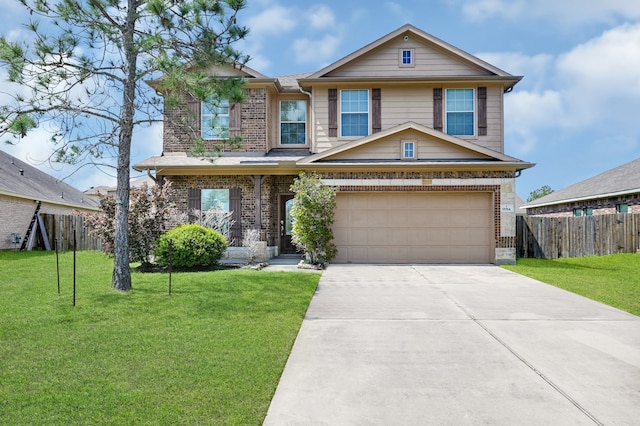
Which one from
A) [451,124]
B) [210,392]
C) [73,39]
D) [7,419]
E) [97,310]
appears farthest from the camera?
[451,124]

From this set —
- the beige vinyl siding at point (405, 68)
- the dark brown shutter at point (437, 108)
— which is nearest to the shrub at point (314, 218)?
the dark brown shutter at point (437, 108)

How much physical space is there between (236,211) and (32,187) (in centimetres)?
1226

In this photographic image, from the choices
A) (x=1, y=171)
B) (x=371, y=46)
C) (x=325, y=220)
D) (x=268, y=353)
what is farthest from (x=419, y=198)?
(x=1, y=171)

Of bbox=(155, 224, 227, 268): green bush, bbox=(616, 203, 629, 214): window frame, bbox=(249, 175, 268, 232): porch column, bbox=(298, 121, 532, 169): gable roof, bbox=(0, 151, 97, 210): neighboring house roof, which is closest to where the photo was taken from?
bbox=(155, 224, 227, 268): green bush

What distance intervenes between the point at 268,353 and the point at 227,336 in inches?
32.7

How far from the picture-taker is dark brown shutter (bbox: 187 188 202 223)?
569 inches

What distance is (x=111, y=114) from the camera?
888cm

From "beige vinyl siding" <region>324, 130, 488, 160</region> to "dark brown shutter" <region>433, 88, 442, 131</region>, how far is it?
1809mm

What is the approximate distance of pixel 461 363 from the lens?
4512mm

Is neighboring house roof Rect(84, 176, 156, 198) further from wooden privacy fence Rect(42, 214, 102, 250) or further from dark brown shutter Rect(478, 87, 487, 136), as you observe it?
dark brown shutter Rect(478, 87, 487, 136)

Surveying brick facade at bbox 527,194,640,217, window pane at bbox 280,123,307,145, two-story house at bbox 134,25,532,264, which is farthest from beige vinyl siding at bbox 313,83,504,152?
brick facade at bbox 527,194,640,217

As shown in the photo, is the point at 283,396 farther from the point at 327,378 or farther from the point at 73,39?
the point at 73,39

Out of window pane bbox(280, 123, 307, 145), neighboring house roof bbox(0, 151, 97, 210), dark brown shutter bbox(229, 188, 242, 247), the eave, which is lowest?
dark brown shutter bbox(229, 188, 242, 247)

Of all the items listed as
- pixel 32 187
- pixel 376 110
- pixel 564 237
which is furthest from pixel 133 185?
pixel 564 237
